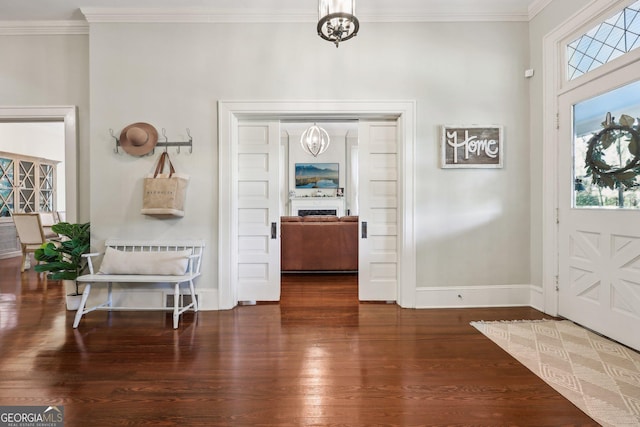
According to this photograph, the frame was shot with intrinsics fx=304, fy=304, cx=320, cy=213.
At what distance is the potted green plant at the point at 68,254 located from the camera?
9.87ft

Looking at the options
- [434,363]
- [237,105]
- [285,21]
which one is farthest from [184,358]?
[285,21]

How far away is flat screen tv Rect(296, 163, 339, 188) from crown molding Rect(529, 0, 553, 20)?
Result: 5895mm

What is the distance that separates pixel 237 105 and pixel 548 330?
11.8 ft

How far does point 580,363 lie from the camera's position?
6.81ft

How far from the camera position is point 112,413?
160 cm

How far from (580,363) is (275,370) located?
2073 millimetres

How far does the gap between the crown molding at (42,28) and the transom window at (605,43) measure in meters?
4.96

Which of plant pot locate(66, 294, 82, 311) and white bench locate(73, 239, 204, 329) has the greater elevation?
white bench locate(73, 239, 204, 329)

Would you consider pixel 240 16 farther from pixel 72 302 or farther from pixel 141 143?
pixel 72 302

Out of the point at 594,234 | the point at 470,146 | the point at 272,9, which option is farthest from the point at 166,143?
the point at 594,234

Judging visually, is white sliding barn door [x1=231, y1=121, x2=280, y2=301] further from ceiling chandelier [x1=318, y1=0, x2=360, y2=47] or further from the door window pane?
the door window pane

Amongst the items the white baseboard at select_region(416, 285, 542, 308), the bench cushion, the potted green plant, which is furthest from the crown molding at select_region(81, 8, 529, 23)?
the white baseboard at select_region(416, 285, 542, 308)

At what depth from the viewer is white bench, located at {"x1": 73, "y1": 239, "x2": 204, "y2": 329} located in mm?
2783

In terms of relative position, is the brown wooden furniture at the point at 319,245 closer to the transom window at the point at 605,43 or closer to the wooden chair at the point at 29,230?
the transom window at the point at 605,43
